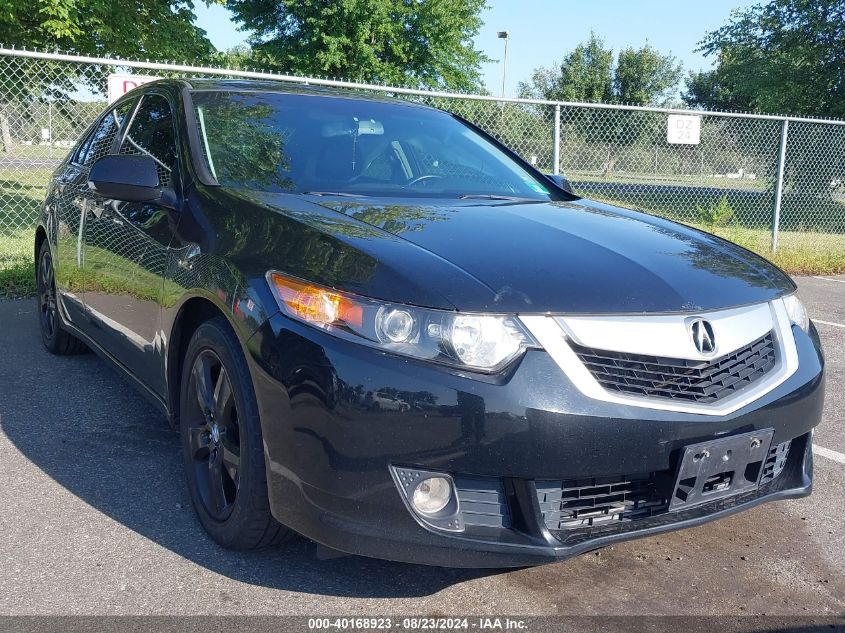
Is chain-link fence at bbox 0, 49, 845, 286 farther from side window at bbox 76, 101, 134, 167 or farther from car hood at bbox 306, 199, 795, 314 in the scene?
car hood at bbox 306, 199, 795, 314

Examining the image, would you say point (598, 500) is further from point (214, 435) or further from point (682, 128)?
point (682, 128)

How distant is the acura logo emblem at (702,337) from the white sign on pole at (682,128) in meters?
7.31

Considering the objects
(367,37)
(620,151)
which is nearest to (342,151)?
(620,151)

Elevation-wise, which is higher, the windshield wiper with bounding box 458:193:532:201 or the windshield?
the windshield

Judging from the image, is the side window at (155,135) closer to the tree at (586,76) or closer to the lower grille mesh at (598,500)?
the lower grille mesh at (598,500)

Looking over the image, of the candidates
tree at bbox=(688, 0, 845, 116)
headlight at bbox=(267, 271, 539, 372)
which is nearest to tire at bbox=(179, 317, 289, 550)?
headlight at bbox=(267, 271, 539, 372)

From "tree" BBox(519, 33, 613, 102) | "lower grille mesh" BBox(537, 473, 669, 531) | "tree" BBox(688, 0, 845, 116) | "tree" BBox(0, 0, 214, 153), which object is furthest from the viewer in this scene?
"tree" BBox(519, 33, 613, 102)

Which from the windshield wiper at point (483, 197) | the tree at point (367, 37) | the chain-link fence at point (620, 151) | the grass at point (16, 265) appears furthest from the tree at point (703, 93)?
the windshield wiper at point (483, 197)

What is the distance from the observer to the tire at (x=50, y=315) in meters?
4.89

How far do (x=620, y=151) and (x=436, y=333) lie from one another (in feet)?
34.6

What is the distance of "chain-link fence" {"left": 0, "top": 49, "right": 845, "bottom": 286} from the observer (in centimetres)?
866

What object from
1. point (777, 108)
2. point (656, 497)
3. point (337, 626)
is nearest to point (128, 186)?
point (337, 626)

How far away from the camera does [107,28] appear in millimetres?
14734

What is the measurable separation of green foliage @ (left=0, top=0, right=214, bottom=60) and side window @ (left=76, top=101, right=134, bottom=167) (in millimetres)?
9880
